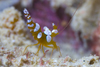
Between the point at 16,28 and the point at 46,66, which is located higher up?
the point at 16,28

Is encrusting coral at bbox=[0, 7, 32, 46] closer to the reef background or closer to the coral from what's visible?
the reef background

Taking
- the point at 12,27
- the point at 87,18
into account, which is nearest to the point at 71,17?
the point at 87,18

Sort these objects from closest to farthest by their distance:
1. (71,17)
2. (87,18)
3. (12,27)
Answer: (12,27) → (87,18) → (71,17)

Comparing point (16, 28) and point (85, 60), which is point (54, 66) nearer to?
point (85, 60)

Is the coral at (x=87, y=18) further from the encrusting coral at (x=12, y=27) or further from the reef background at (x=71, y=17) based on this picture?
the encrusting coral at (x=12, y=27)

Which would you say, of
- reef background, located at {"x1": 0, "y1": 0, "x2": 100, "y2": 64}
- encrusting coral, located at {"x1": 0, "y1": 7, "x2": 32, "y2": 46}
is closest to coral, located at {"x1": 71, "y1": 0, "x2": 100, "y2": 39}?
reef background, located at {"x1": 0, "y1": 0, "x2": 100, "y2": 64}

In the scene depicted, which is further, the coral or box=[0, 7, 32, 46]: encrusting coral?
the coral

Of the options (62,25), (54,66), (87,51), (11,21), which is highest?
(62,25)

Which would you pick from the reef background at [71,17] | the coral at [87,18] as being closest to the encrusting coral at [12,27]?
the reef background at [71,17]

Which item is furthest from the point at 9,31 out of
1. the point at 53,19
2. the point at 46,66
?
the point at 53,19

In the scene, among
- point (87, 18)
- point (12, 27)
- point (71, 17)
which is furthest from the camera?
point (71, 17)

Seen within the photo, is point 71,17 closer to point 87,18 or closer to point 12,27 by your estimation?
point 87,18
